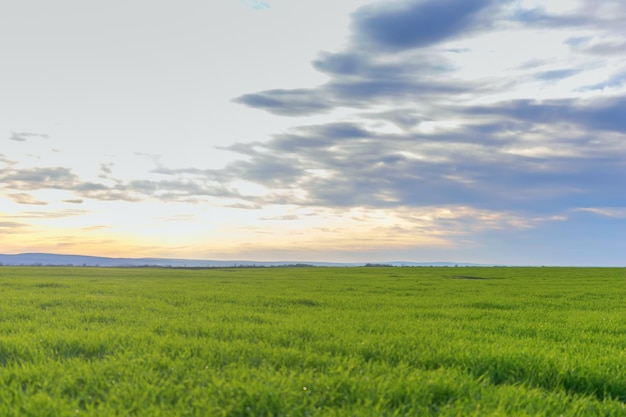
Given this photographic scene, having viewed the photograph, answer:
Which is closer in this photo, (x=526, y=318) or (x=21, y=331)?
(x=21, y=331)

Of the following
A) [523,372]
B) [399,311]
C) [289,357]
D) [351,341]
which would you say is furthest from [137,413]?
[399,311]

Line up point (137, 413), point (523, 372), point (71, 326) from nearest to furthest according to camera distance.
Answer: point (137, 413)
point (523, 372)
point (71, 326)

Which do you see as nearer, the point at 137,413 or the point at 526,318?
the point at 137,413

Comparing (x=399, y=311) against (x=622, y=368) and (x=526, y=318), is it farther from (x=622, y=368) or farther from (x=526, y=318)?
(x=622, y=368)

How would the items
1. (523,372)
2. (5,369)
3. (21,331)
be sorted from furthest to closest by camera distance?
(21,331) → (523,372) → (5,369)

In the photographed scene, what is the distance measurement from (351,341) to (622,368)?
391 centimetres

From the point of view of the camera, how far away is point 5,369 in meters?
5.96

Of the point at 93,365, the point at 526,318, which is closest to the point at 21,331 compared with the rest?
the point at 93,365

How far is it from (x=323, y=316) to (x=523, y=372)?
591 cm

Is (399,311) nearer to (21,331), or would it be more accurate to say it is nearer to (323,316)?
(323,316)

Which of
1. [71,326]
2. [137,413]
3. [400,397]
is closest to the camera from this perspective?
[137,413]

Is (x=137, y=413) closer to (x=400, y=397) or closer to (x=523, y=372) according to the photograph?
(x=400, y=397)

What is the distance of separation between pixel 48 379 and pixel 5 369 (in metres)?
0.92

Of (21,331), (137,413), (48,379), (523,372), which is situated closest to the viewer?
(137,413)
